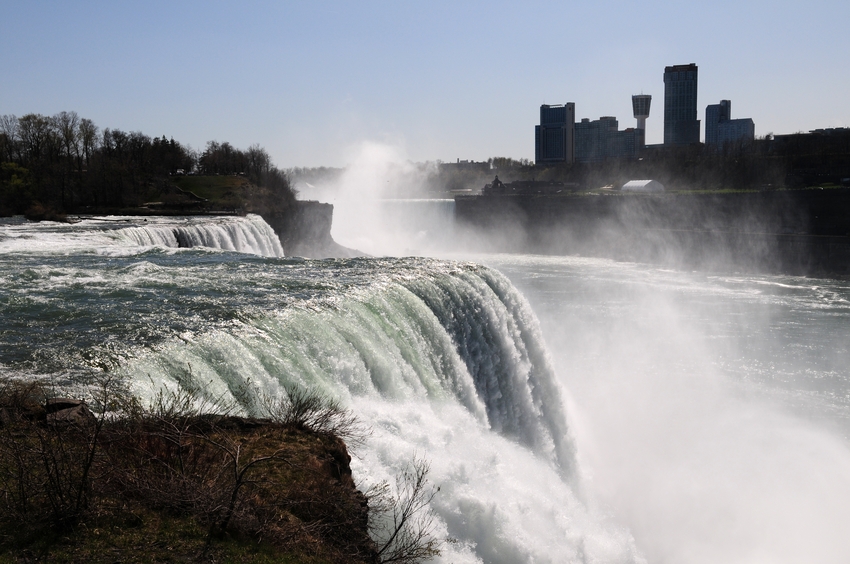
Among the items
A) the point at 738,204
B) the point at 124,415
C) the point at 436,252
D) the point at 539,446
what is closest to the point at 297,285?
the point at 539,446

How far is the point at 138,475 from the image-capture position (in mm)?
5008

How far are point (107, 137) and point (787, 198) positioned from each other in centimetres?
4868

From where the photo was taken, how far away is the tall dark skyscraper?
610 feet

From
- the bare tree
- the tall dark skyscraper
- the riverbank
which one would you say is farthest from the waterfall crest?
the tall dark skyscraper

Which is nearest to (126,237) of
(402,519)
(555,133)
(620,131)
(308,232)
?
(402,519)

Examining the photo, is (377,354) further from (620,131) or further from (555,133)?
(620,131)

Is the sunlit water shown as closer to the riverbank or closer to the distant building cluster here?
the riverbank

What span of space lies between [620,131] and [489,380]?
17458 centimetres

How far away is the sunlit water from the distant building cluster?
149473 millimetres

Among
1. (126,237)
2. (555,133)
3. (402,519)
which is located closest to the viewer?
(402,519)

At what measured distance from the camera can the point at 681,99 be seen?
615 ft

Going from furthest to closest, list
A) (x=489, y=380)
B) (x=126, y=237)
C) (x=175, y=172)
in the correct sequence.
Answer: (x=175, y=172)
(x=126, y=237)
(x=489, y=380)

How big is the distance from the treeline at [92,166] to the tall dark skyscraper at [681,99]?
152225mm

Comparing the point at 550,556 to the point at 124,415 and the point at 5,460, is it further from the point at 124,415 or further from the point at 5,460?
the point at 5,460
